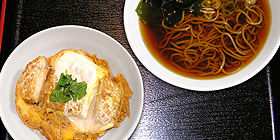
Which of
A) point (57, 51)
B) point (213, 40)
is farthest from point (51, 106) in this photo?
point (213, 40)

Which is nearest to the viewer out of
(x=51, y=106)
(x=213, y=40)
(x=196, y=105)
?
(x=51, y=106)

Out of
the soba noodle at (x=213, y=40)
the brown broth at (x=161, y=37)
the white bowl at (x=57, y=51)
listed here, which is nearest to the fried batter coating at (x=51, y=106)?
the white bowl at (x=57, y=51)

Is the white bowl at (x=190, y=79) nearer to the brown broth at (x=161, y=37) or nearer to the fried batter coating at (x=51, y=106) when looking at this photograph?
the brown broth at (x=161, y=37)

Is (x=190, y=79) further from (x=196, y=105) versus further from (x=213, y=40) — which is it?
(x=213, y=40)

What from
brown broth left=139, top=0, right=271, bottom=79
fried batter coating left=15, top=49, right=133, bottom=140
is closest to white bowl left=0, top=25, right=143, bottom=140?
fried batter coating left=15, top=49, right=133, bottom=140

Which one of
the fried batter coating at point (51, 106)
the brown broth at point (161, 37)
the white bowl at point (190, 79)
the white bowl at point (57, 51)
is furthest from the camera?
the brown broth at point (161, 37)

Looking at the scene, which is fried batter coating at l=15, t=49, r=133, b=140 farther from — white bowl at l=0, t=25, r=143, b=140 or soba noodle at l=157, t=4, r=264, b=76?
soba noodle at l=157, t=4, r=264, b=76
